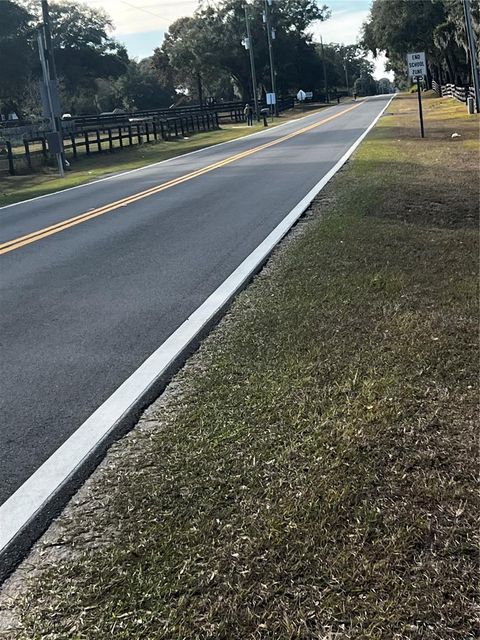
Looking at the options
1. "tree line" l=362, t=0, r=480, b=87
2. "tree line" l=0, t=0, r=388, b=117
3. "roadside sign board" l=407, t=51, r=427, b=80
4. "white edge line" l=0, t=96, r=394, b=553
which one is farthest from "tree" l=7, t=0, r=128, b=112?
"white edge line" l=0, t=96, r=394, b=553

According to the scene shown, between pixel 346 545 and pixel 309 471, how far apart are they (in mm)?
592

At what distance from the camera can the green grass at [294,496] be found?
8.00 feet

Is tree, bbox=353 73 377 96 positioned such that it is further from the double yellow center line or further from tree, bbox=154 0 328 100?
the double yellow center line

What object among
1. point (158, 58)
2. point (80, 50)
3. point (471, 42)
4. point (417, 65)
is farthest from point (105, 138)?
point (158, 58)

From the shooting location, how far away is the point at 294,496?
10.2 ft

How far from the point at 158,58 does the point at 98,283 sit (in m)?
108

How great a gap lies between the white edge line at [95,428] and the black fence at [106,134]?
23305 mm

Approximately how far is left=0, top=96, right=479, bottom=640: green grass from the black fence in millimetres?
24721

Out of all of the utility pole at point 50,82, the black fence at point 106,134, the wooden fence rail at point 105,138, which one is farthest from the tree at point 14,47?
the utility pole at point 50,82

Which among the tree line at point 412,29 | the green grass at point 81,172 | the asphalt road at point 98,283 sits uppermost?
the tree line at point 412,29

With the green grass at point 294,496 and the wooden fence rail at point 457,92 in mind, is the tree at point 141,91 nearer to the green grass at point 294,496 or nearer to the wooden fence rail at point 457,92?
the wooden fence rail at point 457,92

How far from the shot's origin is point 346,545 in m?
2.74

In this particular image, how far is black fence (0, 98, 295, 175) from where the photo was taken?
29547mm

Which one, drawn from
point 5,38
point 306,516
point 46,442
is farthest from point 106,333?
point 5,38
